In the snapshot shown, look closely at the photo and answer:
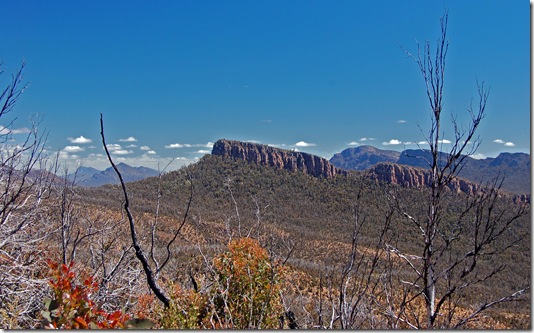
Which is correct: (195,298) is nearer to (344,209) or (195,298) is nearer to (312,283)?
(312,283)

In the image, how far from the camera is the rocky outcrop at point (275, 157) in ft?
267

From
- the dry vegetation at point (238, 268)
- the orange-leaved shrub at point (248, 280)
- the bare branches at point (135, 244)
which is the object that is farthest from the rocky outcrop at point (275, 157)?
the bare branches at point (135, 244)

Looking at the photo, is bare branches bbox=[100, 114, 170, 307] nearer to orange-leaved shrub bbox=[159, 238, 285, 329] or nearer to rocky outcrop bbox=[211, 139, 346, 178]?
orange-leaved shrub bbox=[159, 238, 285, 329]

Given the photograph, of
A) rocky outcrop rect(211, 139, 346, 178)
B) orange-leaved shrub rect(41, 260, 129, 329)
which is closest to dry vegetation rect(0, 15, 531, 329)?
orange-leaved shrub rect(41, 260, 129, 329)

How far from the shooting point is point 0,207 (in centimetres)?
668

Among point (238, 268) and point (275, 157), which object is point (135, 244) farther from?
point (275, 157)

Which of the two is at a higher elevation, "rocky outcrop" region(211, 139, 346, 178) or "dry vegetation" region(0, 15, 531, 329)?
"rocky outcrop" region(211, 139, 346, 178)

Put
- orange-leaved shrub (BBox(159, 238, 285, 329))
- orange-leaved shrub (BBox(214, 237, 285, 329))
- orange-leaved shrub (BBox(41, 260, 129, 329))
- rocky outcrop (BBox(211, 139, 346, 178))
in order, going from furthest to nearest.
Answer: rocky outcrop (BBox(211, 139, 346, 178)) → orange-leaved shrub (BBox(214, 237, 285, 329)) → orange-leaved shrub (BBox(159, 238, 285, 329)) → orange-leaved shrub (BBox(41, 260, 129, 329))

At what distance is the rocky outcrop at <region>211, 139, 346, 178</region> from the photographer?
267 feet

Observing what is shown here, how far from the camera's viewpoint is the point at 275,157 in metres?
86.6

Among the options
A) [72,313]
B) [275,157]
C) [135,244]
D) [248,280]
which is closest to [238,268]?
[248,280]

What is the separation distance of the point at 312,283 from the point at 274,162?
198ft

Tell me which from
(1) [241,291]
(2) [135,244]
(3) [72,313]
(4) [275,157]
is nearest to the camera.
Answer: (3) [72,313]

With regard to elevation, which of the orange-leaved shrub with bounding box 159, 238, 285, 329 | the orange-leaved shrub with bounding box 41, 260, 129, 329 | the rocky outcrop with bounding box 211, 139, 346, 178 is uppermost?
the rocky outcrop with bounding box 211, 139, 346, 178
